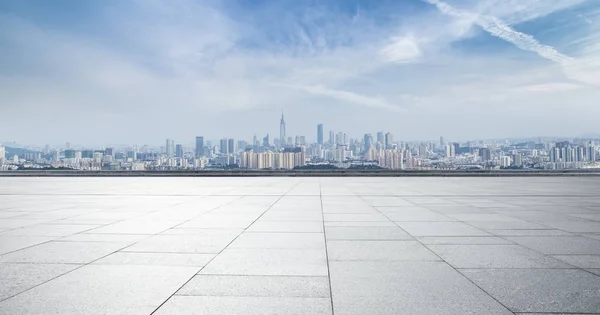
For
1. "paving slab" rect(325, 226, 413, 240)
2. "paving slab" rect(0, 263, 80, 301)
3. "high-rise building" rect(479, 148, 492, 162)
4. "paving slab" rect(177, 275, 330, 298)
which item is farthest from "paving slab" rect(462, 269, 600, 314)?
"high-rise building" rect(479, 148, 492, 162)

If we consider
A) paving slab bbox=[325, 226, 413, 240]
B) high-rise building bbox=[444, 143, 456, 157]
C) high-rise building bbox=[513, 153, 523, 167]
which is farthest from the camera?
high-rise building bbox=[444, 143, 456, 157]

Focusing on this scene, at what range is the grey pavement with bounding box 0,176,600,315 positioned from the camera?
170 inches

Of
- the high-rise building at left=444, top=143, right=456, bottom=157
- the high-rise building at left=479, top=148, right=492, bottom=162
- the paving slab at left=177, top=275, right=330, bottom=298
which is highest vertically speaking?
the high-rise building at left=444, top=143, right=456, bottom=157

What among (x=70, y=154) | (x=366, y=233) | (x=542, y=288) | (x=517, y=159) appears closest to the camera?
(x=542, y=288)

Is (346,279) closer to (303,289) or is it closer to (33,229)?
(303,289)

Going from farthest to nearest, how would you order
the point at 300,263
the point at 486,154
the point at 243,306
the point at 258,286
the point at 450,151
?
the point at 450,151 < the point at 486,154 < the point at 300,263 < the point at 258,286 < the point at 243,306

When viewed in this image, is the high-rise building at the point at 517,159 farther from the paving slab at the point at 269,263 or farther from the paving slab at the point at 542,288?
the paving slab at the point at 269,263

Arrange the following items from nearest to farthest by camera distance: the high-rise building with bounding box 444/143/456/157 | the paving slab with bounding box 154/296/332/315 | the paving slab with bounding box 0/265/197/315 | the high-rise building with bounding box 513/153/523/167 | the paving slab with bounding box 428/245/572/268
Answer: the paving slab with bounding box 154/296/332/315, the paving slab with bounding box 0/265/197/315, the paving slab with bounding box 428/245/572/268, the high-rise building with bounding box 513/153/523/167, the high-rise building with bounding box 444/143/456/157

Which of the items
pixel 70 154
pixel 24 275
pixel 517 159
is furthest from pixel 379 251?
pixel 70 154

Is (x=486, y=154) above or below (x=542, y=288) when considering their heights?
above

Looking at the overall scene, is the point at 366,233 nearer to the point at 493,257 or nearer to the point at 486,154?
the point at 493,257

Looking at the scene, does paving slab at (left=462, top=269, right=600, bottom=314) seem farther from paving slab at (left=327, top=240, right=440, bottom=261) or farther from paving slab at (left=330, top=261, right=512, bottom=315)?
paving slab at (left=327, top=240, right=440, bottom=261)

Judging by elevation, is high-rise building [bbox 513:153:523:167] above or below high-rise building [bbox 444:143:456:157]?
below

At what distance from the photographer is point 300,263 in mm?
5980
